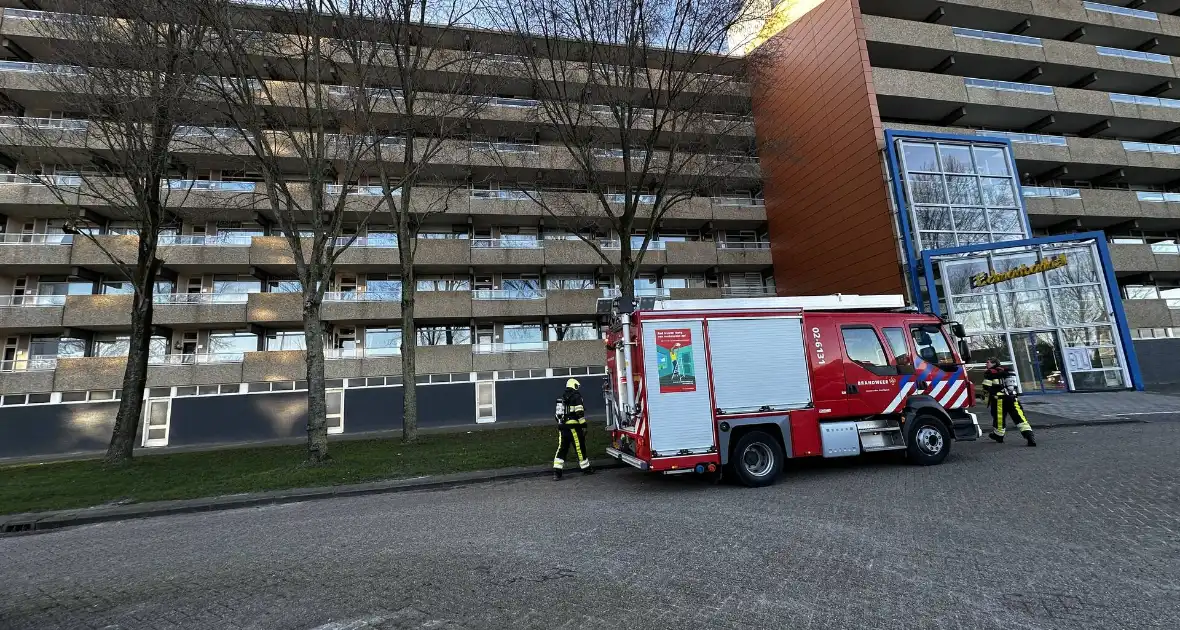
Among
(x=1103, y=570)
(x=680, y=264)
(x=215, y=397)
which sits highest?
(x=680, y=264)

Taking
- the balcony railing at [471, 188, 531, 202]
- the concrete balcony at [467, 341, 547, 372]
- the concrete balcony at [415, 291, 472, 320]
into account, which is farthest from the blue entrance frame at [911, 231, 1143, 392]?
the concrete balcony at [415, 291, 472, 320]

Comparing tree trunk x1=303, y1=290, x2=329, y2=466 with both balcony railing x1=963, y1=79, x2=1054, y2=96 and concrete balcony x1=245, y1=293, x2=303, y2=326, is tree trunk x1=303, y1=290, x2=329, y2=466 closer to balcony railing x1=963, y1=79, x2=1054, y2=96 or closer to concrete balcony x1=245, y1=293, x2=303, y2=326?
concrete balcony x1=245, y1=293, x2=303, y2=326

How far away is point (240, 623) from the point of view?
3.55 m

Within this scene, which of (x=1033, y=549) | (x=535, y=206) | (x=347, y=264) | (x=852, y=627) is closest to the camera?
(x=852, y=627)

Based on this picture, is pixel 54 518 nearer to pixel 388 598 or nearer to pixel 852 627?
pixel 388 598

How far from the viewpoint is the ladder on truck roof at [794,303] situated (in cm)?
783

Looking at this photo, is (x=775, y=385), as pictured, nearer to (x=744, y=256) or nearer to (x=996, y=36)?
(x=744, y=256)

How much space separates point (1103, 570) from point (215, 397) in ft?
85.3

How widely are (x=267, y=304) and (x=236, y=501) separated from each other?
53.4 feet

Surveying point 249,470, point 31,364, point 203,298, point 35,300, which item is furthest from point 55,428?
point 249,470

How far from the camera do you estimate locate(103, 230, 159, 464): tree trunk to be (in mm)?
12438

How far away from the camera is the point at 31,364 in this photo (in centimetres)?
2112

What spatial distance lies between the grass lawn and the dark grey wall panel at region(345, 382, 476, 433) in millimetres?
7126

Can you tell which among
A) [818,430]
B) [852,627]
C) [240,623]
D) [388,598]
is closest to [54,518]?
[240,623]
